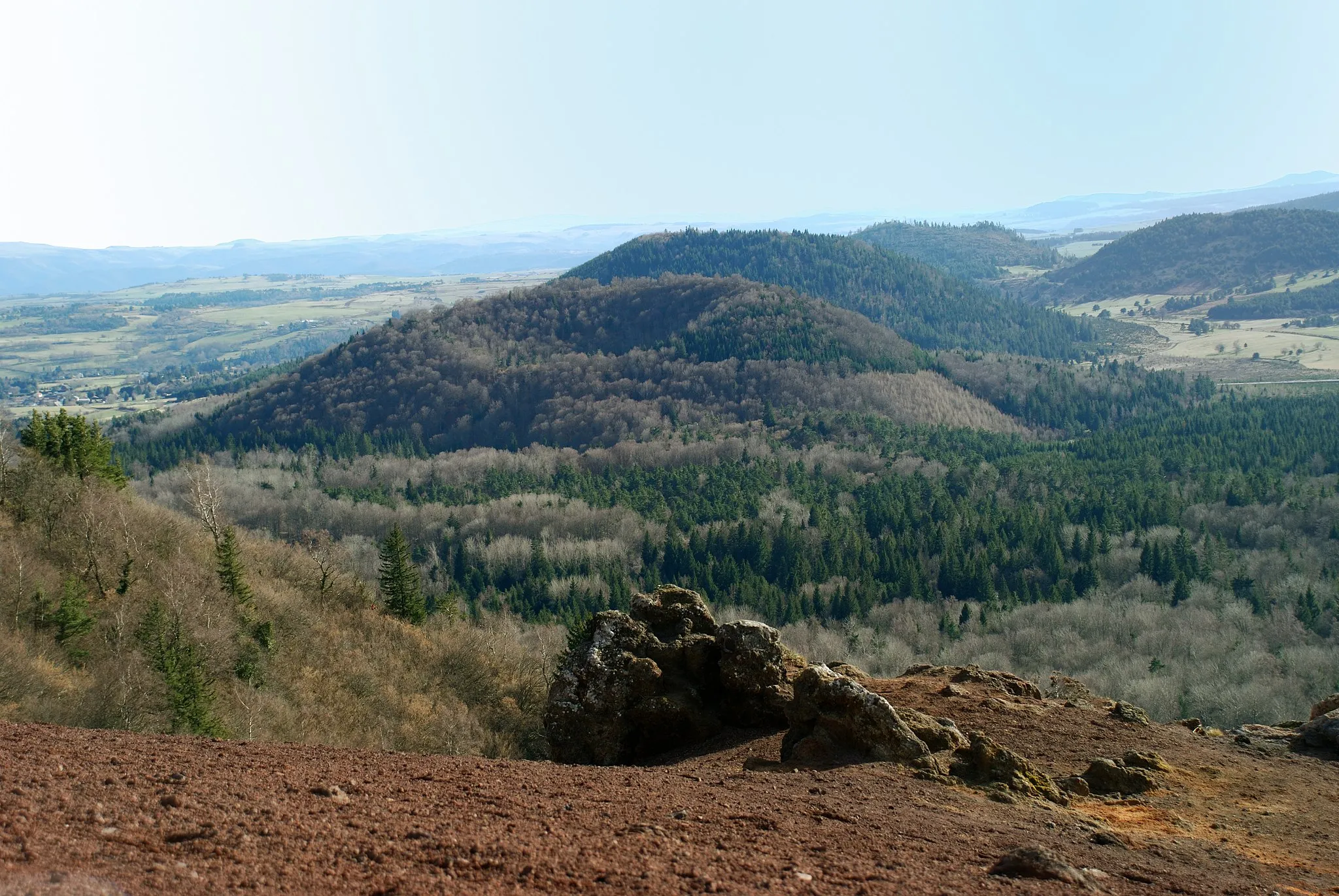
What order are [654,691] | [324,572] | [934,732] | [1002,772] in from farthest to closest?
[324,572] < [654,691] < [934,732] < [1002,772]

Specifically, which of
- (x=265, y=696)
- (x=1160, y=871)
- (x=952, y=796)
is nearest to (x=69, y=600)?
(x=265, y=696)

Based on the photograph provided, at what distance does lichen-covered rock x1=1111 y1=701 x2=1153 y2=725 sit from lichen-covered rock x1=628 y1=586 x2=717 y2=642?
13.9 metres

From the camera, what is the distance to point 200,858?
40.9ft

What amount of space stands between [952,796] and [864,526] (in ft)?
344

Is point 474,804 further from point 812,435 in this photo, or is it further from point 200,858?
point 812,435

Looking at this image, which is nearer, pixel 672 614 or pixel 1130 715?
pixel 1130 715

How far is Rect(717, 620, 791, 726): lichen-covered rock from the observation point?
28172mm

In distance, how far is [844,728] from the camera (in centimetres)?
2331

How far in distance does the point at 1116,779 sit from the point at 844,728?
23.6 ft

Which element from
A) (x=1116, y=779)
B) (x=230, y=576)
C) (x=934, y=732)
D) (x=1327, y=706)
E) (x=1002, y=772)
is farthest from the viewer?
(x=230, y=576)

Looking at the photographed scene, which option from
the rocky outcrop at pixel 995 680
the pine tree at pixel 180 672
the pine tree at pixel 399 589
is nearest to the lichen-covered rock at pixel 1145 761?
the rocky outcrop at pixel 995 680

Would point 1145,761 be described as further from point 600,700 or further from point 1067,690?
point 600,700

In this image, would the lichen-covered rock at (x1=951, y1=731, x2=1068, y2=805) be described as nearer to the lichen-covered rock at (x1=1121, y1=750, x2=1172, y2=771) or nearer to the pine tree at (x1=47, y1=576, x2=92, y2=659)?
the lichen-covered rock at (x1=1121, y1=750, x2=1172, y2=771)

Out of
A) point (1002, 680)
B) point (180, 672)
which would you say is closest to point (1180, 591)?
point (1002, 680)
